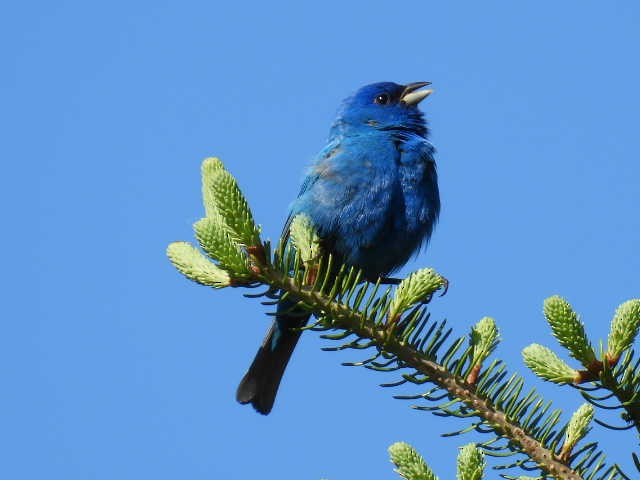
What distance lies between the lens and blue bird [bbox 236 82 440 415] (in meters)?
5.36

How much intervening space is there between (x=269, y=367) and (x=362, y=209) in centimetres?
133

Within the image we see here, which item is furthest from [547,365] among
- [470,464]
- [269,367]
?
[269,367]

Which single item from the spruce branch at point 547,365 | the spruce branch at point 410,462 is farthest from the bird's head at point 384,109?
the spruce branch at point 410,462

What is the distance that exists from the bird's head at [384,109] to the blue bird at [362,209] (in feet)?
1.48

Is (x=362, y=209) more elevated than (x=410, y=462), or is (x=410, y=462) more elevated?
(x=362, y=209)

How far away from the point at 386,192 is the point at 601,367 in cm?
317

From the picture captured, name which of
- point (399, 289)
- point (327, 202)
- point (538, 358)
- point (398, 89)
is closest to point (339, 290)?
point (399, 289)

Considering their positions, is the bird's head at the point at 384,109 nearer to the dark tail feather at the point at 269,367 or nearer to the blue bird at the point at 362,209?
the blue bird at the point at 362,209

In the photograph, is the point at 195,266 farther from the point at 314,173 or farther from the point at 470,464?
the point at 314,173

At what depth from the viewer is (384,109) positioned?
688 centimetres

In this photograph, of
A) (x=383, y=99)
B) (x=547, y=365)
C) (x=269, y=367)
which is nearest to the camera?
(x=547, y=365)

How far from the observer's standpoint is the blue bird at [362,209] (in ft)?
17.6

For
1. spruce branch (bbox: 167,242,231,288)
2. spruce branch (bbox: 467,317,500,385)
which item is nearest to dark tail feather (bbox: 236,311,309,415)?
spruce branch (bbox: 167,242,231,288)

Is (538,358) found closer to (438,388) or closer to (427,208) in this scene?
(438,388)
